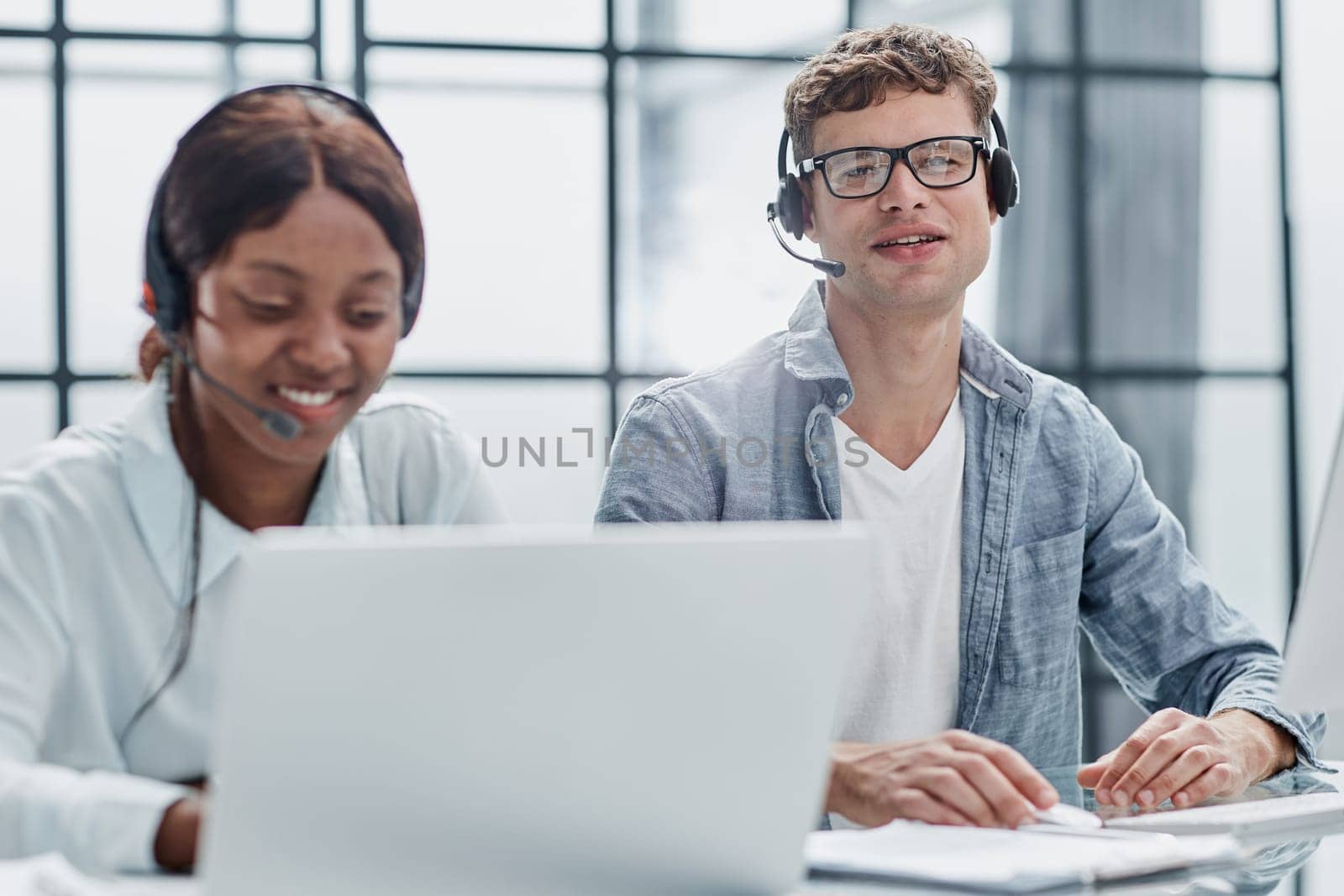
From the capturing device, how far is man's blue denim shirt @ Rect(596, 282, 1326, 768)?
67.4 inches

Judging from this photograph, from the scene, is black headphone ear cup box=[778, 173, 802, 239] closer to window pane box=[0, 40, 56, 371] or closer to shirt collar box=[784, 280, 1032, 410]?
shirt collar box=[784, 280, 1032, 410]

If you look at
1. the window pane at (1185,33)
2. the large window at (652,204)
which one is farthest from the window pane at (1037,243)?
the window pane at (1185,33)

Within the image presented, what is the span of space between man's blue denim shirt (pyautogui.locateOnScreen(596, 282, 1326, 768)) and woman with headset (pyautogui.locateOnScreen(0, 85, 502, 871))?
1.75 ft

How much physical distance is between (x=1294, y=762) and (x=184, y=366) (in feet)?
4.11

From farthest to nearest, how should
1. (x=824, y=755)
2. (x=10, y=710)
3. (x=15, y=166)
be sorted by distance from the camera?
(x=15, y=166)
(x=10, y=710)
(x=824, y=755)

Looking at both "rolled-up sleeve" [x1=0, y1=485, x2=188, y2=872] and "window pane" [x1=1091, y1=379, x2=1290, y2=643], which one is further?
"window pane" [x1=1091, y1=379, x2=1290, y2=643]

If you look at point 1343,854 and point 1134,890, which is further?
point 1343,854

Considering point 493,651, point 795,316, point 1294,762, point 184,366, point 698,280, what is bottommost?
point 1294,762

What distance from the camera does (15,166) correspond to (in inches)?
111

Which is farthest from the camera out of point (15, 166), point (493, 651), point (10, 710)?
point (15, 166)

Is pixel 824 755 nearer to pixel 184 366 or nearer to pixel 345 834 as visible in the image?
pixel 345 834

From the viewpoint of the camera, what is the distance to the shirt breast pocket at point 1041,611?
1.78m

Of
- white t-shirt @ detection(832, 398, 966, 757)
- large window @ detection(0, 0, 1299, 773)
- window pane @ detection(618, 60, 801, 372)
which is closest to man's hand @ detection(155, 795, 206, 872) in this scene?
white t-shirt @ detection(832, 398, 966, 757)

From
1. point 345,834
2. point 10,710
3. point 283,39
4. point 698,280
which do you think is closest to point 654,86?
point 698,280
